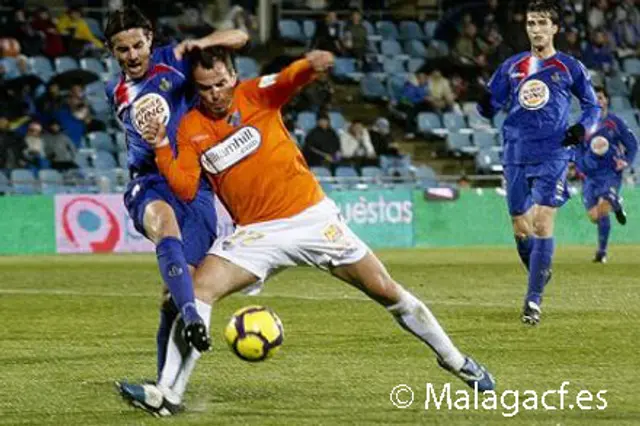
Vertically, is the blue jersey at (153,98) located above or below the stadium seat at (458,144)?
above

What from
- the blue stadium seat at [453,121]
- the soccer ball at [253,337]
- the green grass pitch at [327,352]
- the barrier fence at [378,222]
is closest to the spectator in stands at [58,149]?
the barrier fence at [378,222]

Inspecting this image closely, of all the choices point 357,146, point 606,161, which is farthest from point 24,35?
point 606,161

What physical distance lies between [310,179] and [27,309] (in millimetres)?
7393

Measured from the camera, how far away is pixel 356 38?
31938 millimetres

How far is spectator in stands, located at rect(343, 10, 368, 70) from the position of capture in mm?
31844

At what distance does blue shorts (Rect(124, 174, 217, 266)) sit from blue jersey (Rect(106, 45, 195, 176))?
144 millimetres

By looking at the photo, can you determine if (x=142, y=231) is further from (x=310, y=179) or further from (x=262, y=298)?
(x=262, y=298)

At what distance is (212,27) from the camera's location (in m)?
31.0

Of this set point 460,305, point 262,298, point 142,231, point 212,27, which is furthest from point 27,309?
point 212,27

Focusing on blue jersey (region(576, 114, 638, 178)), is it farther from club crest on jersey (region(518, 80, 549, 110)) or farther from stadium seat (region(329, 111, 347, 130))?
club crest on jersey (region(518, 80, 549, 110))

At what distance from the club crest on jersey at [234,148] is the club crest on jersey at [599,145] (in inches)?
602

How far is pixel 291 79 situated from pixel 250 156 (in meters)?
0.43

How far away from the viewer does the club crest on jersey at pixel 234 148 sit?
29.2 ft

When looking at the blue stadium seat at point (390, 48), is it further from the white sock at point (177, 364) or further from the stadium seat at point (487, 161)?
the white sock at point (177, 364)
